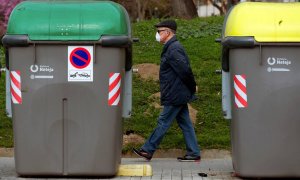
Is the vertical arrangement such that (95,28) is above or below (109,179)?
above

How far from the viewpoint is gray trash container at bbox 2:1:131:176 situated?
7629mm

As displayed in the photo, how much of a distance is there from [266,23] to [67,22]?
2.05 meters

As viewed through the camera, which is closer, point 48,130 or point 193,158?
point 48,130

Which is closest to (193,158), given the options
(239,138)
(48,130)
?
(239,138)

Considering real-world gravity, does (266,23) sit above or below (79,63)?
above

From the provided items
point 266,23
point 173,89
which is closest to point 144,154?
point 173,89

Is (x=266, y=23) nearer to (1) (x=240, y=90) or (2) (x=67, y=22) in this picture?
(1) (x=240, y=90)

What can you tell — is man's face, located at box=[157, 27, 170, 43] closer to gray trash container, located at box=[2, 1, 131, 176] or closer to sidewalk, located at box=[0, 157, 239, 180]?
gray trash container, located at box=[2, 1, 131, 176]

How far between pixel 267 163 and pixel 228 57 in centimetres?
118

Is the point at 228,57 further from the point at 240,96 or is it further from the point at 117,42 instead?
the point at 117,42

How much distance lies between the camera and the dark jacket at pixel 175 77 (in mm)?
8758

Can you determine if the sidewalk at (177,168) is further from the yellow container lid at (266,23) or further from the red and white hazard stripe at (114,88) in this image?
the yellow container lid at (266,23)

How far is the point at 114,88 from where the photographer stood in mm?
7711

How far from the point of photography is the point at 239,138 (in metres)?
7.65
